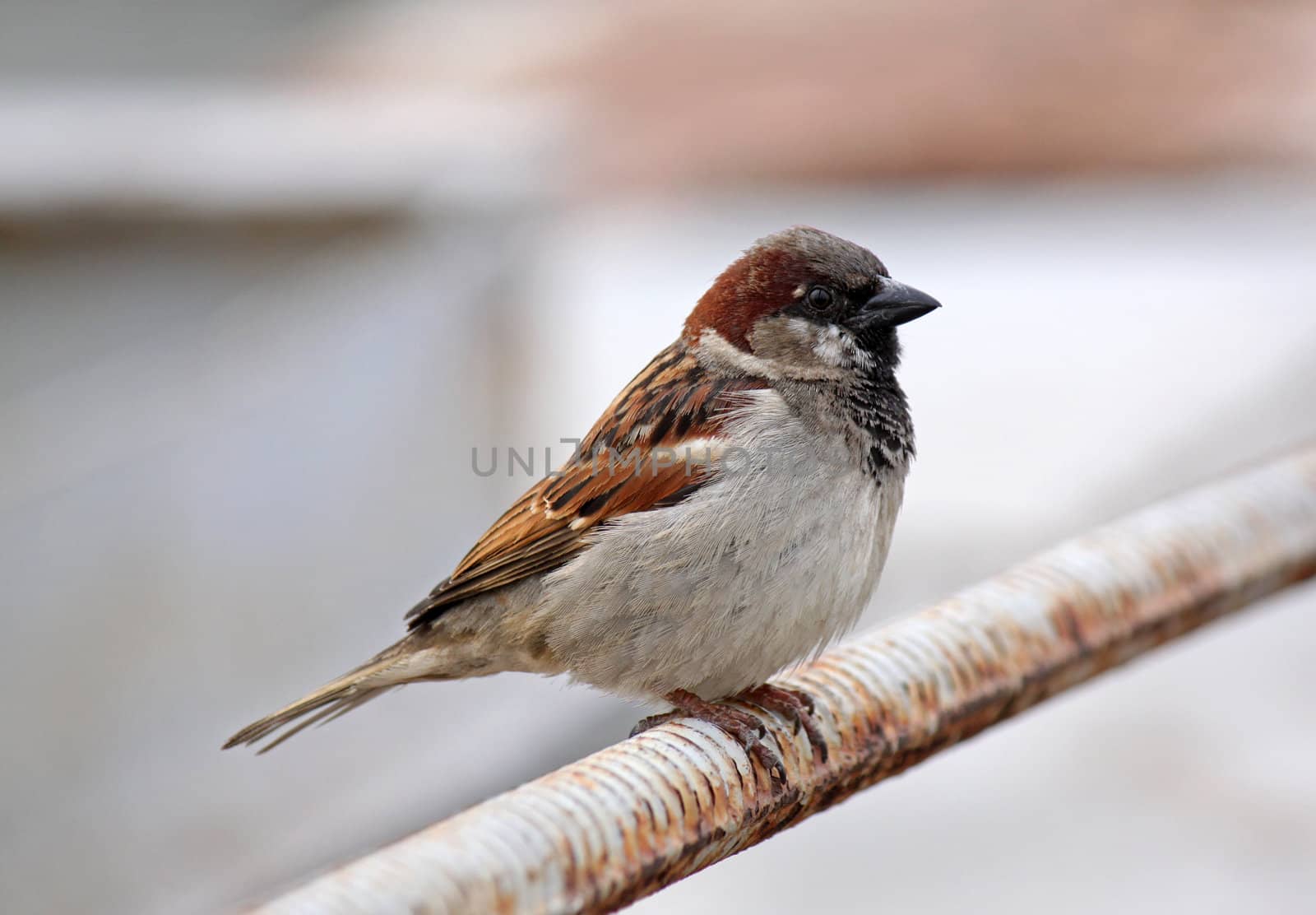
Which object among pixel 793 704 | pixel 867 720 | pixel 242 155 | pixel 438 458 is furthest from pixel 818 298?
pixel 242 155

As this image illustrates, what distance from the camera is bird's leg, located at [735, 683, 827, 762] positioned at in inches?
56.3

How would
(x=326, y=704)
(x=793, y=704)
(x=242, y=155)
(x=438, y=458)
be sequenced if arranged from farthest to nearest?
(x=438, y=458)
(x=242, y=155)
(x=326, y=704)
(x=793, y=704)

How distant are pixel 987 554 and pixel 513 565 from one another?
277 centimetres

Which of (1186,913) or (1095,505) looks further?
(1095,505)

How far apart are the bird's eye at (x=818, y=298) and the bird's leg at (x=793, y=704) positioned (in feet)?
1.71

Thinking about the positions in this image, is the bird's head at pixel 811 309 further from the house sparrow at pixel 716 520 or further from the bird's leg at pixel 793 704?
the bird's leg at pixel 793 704

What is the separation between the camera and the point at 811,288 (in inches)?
79.6

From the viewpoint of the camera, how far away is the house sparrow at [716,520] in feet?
6.01

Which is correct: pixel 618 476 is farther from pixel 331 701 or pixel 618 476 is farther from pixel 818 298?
pixel 331 701

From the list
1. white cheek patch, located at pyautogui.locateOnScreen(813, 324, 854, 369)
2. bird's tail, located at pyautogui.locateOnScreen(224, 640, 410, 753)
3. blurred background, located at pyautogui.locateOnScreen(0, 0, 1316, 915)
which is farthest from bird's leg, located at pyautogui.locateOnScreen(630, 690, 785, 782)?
blurred background, located at pyautogui.locateOnScreen(0, 0, 1316, 915)

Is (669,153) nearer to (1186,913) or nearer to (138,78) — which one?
(138,78)

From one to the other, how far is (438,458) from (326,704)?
303 cm

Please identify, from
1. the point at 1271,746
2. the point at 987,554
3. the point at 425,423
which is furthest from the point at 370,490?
the point at 1271,746

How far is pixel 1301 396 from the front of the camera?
14.8 ft
